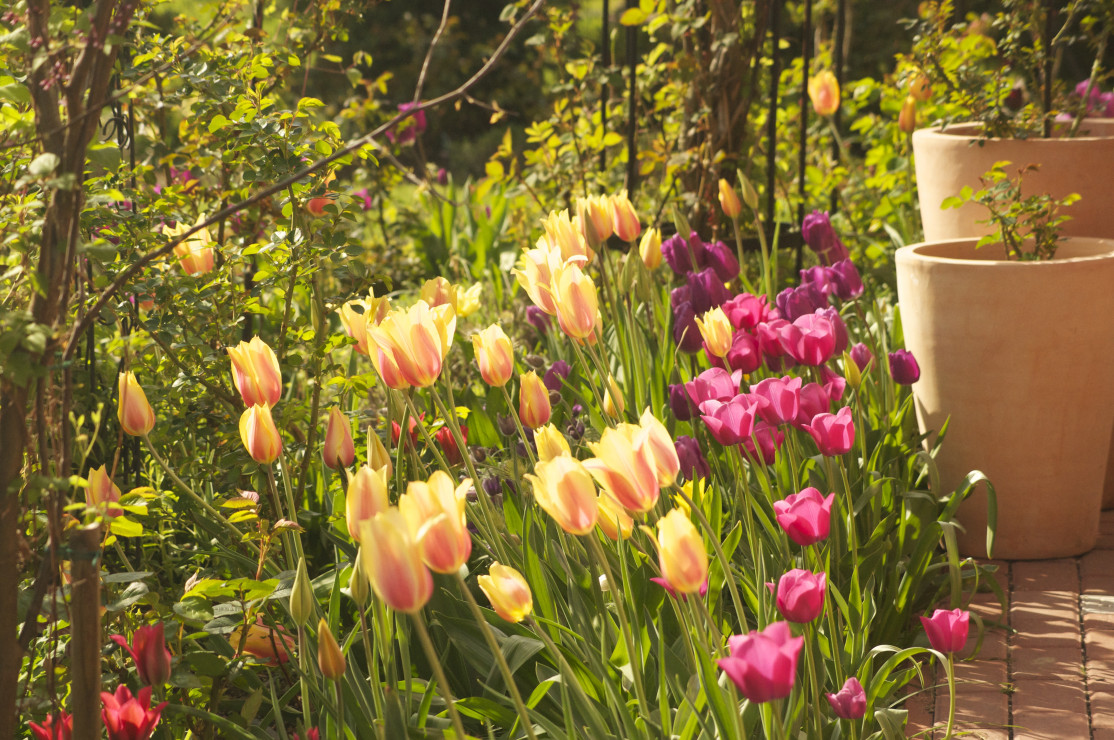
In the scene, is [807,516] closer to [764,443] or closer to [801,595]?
[801,595]

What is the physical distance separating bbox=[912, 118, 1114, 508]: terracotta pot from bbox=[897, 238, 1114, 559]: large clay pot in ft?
0.99

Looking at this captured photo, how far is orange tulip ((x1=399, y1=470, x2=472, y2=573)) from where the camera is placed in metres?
0.85

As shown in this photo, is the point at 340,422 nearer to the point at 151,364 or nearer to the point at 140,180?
the point at 151,364

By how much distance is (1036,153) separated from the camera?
8.76 ft

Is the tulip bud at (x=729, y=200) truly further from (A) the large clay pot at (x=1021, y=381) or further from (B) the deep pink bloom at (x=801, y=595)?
(B) the deep pink bloom at (x=801, y=595)

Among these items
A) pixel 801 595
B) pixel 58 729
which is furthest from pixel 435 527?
pixel 58 729

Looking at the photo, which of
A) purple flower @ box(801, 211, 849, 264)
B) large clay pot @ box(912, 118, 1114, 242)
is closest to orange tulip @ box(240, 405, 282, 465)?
purple flower @ box(801, 211, 849, 264)

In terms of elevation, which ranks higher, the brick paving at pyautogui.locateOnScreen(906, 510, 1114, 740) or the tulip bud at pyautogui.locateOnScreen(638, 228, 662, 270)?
the tulip bud at pyautogui.locateOnScreen(638, 228, 662, 270)

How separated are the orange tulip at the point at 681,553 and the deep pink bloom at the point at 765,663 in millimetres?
87

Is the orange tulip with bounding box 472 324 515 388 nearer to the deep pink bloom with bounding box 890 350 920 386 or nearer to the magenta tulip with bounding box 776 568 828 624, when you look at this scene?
the magenta tulip with bounding box 776 568 828 624

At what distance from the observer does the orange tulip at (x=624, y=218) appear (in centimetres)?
213

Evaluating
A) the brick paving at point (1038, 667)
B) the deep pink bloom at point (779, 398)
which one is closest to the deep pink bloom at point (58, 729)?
the deep pink bloom at point (779, 398)

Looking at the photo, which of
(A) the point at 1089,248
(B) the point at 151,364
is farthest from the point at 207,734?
(A) the point at 1089,248

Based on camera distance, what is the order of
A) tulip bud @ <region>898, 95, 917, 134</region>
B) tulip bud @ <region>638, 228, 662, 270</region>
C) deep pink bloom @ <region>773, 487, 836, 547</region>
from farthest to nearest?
tulip bud @ <region>898, 95, 917, 134</region>
tulip bud @ <region>638, 228, 662, 270</region>
deep pink bloom @ <region>773, 487, 836, 547</region>
